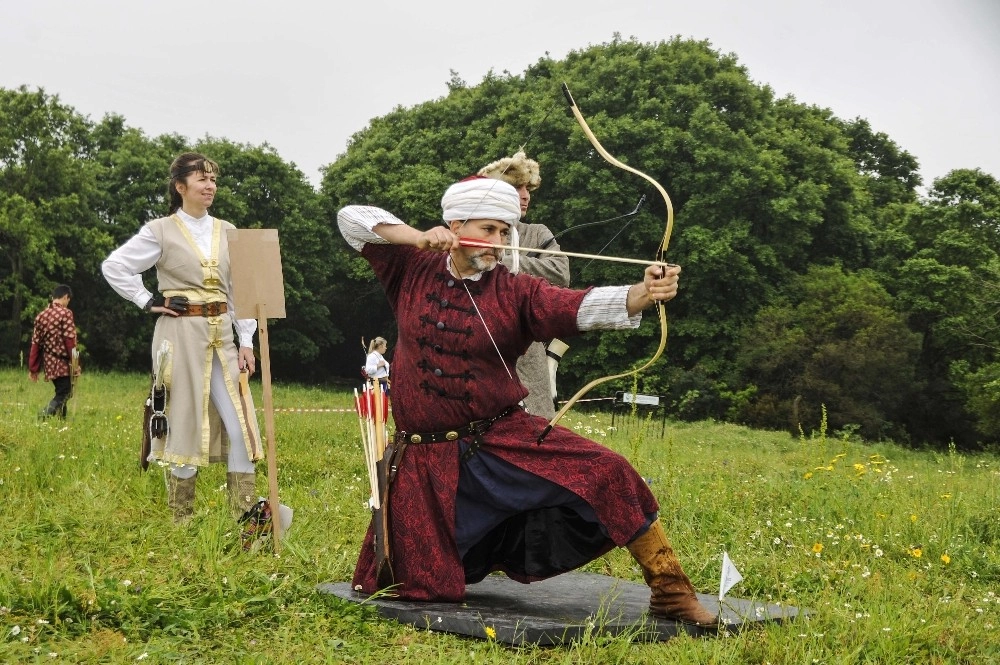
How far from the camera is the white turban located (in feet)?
12.8

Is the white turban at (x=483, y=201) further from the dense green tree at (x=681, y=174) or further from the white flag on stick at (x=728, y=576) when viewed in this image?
the dense green tree at (x=681, y=174)

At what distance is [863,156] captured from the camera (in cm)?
3519

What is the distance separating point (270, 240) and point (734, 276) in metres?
23.0

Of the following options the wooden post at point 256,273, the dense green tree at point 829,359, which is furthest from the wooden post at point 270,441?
the dense green tree at point 829,359

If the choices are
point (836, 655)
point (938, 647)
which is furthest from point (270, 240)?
point (938, 647)

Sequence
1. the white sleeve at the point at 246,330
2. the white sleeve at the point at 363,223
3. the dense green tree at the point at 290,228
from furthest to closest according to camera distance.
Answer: the dense green tree at the point at 290,228 → the white sleeve at the point at 246,330 → the white sleeve at the point at 363,223

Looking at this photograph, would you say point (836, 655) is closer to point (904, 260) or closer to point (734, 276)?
point (734, 276)

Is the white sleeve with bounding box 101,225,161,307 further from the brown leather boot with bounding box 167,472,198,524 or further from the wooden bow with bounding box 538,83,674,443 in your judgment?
the wooden bow with bounding box 538,83,674,443

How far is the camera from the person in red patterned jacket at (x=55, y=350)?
11125 mm

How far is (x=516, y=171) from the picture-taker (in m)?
4.79

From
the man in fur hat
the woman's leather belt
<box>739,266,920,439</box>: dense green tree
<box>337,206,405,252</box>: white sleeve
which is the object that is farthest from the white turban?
<box>739,266,920,439</box>: dense green tree

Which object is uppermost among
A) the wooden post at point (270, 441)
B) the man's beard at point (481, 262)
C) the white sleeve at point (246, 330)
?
the man's beard at point (481, 262)

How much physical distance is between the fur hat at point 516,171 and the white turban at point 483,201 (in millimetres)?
700

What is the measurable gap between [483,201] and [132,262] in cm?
229
